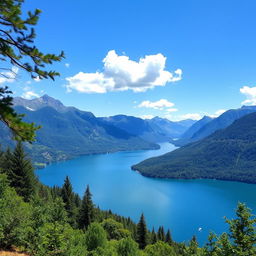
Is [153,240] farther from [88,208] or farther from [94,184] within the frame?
[94,184]

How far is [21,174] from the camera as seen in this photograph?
41281 millimetres

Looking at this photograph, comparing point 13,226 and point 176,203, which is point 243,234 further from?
point 176,203

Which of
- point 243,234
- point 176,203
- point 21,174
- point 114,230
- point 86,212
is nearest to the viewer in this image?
point 243,234

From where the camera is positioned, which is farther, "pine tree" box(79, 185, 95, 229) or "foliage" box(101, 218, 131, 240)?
"foliage" box(101, 218, 131, 240)

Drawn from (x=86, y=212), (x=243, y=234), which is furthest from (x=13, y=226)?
(x=86, y=212)

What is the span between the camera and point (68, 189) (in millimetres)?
51719

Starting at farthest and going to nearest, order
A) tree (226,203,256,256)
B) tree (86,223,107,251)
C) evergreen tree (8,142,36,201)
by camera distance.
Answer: evergreen tree (8,142,36,201) → tree (86,223,107,251) → tree (226,203,256,256)

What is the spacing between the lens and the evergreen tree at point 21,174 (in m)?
40.5

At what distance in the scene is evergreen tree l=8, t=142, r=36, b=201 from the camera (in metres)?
40.5

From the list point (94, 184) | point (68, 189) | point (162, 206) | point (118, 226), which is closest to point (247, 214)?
point (68, 189)

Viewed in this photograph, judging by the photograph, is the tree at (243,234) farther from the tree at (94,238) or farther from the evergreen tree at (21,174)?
the evergreen tree at (21,174)

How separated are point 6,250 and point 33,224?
8.25ft

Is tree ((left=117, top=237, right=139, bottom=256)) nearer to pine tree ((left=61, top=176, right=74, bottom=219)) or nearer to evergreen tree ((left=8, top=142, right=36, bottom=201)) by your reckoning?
evergreen tree ((left=8, top=142, right=36, bottom=201))

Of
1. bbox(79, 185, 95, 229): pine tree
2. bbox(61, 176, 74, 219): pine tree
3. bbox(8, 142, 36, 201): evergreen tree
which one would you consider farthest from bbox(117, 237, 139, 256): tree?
bbox(61, 176, 74, 219): pine tree
